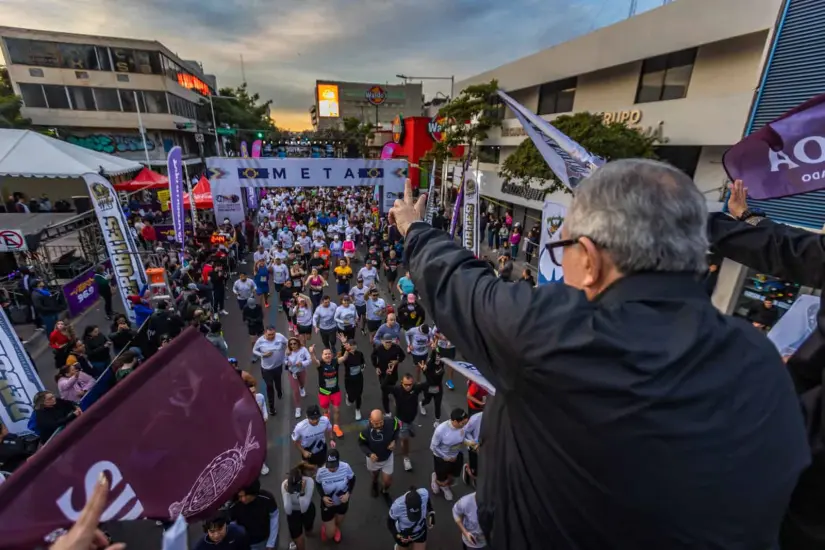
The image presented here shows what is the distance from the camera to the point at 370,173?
20297 millimetres

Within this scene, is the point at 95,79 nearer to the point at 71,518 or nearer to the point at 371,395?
the point at 371,395

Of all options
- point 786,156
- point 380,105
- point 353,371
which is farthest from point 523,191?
point 380,105

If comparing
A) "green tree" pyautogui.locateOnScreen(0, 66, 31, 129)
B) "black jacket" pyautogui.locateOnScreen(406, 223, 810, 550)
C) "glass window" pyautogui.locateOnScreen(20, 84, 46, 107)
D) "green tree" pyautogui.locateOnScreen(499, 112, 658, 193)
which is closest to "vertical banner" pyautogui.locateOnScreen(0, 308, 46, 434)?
"black jacket" pyautogui.locateOnScreen(406, 223, 810, 550)

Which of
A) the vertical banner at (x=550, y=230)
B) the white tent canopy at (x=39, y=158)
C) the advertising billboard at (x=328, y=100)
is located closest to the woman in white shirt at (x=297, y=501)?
the vertical banner at (x=550, y=230)

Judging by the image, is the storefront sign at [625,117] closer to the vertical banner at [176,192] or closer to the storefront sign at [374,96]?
the vertical banner at [176,192]

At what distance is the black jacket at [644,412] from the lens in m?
0.90

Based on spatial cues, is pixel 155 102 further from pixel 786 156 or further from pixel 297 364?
pixel 786 156

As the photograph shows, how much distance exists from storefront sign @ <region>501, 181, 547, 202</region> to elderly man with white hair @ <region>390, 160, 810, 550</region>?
1833 centimetres

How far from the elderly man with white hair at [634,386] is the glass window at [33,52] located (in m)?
46.2

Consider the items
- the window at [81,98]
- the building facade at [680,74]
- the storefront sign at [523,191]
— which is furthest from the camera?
the window at [81,98]

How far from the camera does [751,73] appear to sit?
1093 centimetres

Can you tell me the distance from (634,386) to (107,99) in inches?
1791

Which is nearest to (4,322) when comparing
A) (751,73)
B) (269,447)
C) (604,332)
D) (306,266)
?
(269,447)

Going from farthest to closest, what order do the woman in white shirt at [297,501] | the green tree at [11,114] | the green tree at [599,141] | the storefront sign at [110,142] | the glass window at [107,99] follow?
the glass window at [107,99], the storefront sign at [110,142], the green tree at [11,114], the green tree at [599,141], the woman in white shirt at [297,501]
